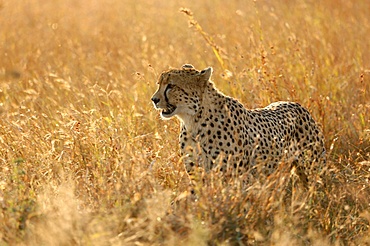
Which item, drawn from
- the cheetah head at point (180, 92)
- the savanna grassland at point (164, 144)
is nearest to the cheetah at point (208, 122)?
Answer: the cheetah head at point (180, 92)

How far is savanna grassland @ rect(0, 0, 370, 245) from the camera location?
3.19 metres

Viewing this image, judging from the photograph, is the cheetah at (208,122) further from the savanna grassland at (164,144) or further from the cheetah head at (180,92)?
the savanna grassland at (164,144)

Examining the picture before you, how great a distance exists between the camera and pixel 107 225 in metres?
3.08

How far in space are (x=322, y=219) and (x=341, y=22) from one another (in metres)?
4.24

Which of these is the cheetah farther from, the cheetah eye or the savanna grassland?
the savanna grassland

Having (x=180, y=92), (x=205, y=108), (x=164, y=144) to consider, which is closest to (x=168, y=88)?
(x=180, y=92)

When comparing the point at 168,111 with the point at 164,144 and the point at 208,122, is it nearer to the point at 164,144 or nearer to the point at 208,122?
the point at 208,122

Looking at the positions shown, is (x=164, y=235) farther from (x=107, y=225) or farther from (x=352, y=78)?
(x=352, y=78)

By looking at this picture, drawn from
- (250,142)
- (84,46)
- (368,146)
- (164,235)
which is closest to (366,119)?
(368,146)

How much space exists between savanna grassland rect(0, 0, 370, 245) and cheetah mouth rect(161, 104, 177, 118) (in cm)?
26

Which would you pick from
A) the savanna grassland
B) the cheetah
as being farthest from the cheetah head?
the savanna grassland

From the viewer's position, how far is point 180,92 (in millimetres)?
3953

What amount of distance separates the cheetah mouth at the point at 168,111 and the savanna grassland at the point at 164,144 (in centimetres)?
26

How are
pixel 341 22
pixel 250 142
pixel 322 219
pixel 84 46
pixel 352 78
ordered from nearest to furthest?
pixel 322 219 → pixel 250 142 → pixel 352 78 → pixel 341 22 → pixel 84 46
